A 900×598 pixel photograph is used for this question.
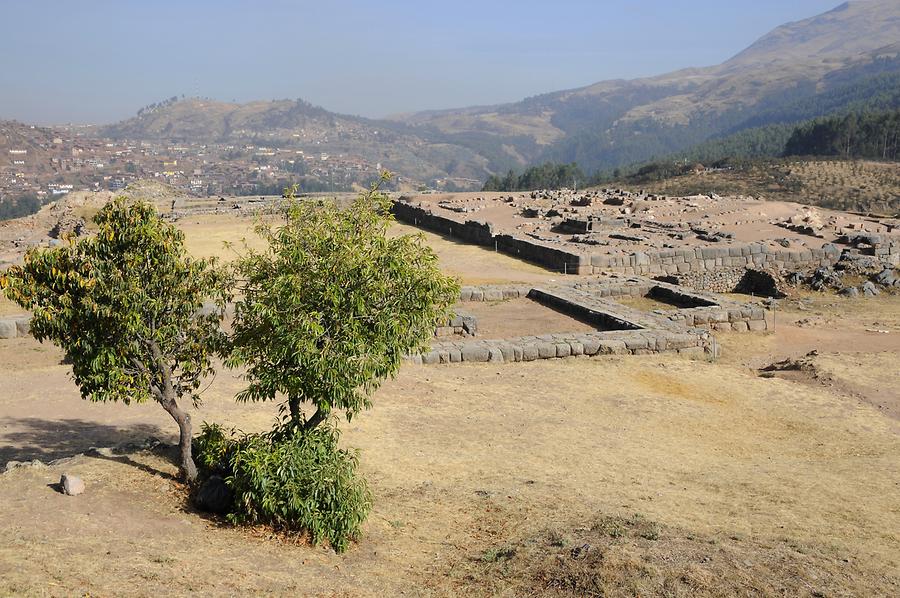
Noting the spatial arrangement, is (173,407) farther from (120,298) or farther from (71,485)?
(120,298)

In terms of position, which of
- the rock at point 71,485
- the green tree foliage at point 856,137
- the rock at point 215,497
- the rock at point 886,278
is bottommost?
the rock at point 886,278

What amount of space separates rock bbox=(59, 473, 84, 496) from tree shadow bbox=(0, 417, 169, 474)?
2.28 metres

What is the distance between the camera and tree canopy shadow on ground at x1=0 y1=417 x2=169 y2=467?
10.7 meters

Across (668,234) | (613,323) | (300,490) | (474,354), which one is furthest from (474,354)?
(668,234)

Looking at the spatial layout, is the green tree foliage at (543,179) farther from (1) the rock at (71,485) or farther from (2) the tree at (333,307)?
(1) the rock at (71,485)

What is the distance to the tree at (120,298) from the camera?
800cm

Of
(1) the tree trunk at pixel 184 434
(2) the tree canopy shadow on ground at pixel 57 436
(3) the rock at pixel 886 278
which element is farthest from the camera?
(3) the rock at pixel 886 278

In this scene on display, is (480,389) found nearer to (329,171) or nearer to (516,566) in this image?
(516,566)

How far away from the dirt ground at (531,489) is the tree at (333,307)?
68.5 inches

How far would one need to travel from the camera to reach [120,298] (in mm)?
7980

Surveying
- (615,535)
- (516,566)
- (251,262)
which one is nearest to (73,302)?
(251,262)

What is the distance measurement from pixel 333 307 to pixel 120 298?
7.22ft

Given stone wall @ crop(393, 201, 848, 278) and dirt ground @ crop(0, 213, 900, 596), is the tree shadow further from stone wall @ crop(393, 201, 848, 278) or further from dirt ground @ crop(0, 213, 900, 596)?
stone wall @ crop(393, 201, 848, 278)

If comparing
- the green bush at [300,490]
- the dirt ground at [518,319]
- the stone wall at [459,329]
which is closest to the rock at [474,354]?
the dirt ground at [518,319]
